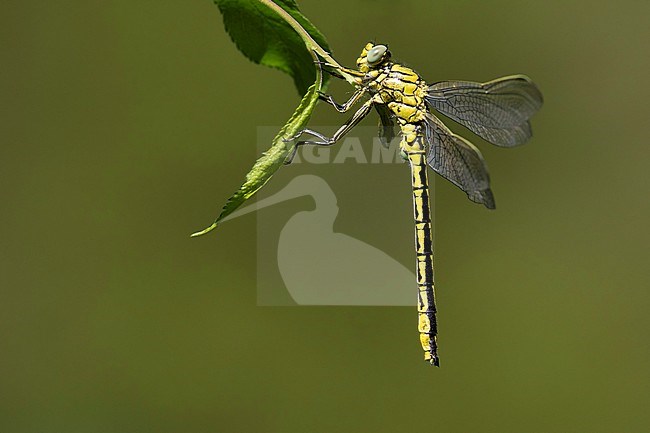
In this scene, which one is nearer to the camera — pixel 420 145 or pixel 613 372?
pixel 420 145

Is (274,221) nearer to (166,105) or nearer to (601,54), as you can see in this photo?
(166,105)

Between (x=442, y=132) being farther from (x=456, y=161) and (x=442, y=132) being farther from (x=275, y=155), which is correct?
(x=275, y=155)

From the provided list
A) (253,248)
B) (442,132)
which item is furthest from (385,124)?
(253,248)

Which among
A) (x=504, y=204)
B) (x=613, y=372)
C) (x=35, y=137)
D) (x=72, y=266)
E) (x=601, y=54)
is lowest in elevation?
(x=613, y=372)

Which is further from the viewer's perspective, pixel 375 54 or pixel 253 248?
pixel 253 248

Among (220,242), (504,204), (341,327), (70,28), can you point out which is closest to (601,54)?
(504,204)

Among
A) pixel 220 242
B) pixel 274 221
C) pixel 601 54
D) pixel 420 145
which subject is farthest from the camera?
pixel 601 54
